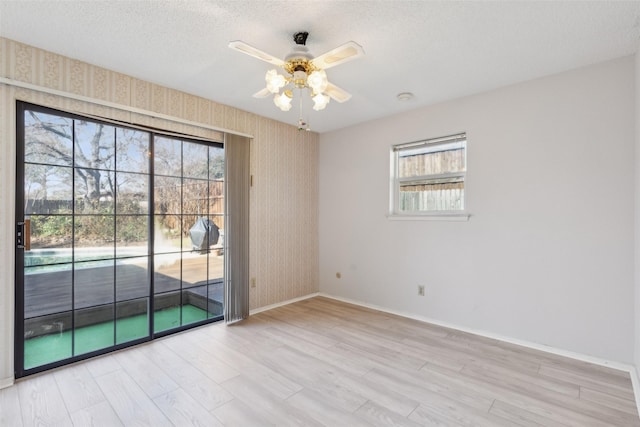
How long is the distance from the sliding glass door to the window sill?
219 centimetres

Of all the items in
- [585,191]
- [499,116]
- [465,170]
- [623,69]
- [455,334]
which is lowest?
[455,334]

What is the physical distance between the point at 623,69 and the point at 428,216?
2058 mm

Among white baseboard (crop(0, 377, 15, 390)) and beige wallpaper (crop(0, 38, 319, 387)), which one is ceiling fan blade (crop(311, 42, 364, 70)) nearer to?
beige wallpaper (crop(0, 38, 319, 387))

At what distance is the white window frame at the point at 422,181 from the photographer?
344 centimetres

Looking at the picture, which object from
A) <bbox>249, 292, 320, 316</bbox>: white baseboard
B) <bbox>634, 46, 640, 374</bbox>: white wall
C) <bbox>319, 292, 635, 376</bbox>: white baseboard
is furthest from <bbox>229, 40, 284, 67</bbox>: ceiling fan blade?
<bbox>319, 292, 635, 376</bbox>: white baseboard

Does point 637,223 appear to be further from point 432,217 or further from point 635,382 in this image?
point 432,217

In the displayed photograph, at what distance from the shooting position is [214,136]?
3539 mm

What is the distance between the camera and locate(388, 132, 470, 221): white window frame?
344 cm

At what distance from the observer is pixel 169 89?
3.15 meters

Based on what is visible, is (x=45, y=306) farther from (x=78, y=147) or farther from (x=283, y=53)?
(x=283, y=53)

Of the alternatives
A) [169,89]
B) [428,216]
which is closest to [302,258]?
[428,216]

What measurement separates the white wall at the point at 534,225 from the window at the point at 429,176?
0.13m

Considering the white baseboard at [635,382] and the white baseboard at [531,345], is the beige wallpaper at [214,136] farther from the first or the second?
the white baseboard at [635,382]

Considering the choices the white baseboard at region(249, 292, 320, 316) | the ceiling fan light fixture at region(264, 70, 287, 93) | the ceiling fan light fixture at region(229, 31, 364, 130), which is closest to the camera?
the ceiling fan light fixture at region(229, 31, 364, 130)
